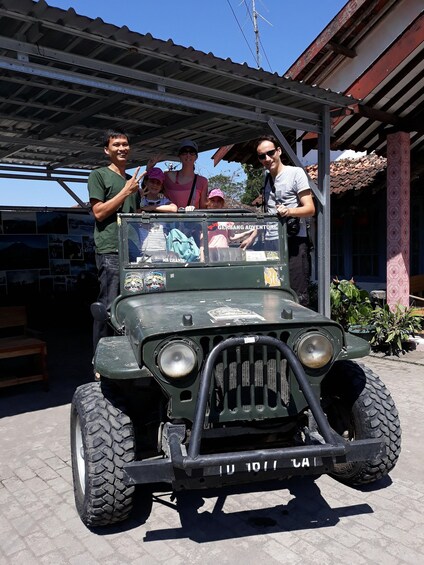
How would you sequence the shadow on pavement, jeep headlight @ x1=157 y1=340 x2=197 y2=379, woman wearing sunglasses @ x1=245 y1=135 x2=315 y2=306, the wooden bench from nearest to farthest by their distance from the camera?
jeep headlight @ x1=157 y1=340 x2=197 y2=379, the shadow on pavement, woman wearing sunglasses @ x1=245 y1=135 x2=315 y2=306, the wooden bench

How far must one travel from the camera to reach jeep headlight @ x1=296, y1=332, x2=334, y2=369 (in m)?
2.76

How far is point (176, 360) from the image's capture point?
261 cm

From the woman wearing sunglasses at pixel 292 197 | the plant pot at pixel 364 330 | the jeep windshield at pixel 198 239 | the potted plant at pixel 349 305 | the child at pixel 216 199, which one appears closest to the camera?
the jeep windshield at pixel 198 239

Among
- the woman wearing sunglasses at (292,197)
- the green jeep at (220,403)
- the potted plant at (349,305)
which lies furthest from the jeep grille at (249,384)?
the potted plant at (349,305)

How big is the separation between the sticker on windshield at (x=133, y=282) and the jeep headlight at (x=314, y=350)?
133 centimetres

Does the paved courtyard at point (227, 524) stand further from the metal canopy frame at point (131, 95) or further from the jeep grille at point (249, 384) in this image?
the metal canopy frame at point (131, 95)

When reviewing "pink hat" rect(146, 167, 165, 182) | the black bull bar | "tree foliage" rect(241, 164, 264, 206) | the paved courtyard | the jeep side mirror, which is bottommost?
the paved courtyard

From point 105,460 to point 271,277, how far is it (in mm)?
1775

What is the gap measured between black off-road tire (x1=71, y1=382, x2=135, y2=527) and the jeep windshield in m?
1.14

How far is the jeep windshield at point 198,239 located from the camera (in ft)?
12.1

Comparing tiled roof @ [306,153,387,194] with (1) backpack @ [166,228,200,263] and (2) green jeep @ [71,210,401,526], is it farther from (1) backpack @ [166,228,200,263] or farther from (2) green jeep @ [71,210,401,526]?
(2) green jeep @ [71,210,401,526]

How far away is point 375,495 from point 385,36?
6.26 metres

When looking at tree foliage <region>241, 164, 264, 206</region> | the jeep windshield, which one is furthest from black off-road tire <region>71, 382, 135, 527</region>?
tree foliage <region>241, 164, 264, 206</region>

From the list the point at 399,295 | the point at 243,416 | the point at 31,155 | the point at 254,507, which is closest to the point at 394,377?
the point at 399,295
